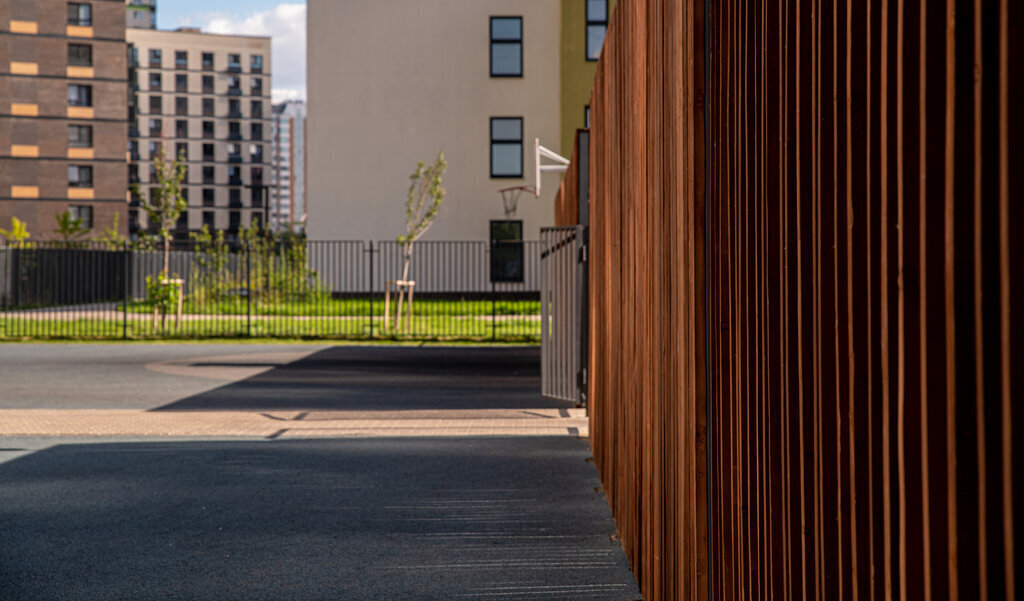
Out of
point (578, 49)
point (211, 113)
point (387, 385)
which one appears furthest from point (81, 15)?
point (387, 385)

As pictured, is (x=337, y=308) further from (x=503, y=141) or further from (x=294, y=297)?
(x=503, y=141)

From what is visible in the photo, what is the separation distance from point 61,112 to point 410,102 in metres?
44.0

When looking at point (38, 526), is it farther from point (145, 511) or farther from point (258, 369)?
point (258, 369)

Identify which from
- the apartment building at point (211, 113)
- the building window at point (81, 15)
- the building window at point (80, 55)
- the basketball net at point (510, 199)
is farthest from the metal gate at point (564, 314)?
the apartment building at point (211, 113)

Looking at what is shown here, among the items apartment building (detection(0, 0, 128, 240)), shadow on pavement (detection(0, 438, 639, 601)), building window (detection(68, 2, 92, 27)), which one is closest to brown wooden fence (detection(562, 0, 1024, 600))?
shadow on pavement (detection(0, 438, 639, 601))

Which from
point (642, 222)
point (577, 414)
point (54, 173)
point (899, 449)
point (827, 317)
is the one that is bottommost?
point (577, 414)

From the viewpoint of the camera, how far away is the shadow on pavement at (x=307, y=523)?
4.65 meters

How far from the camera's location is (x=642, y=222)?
433cm

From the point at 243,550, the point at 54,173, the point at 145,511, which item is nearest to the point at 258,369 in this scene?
the point at 145,511

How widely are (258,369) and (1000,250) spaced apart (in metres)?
15.5

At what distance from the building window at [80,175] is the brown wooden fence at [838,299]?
76097 mm

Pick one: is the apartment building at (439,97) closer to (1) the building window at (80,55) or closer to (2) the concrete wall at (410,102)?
(2) the concrete wall at (410,102)

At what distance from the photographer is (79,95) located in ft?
235

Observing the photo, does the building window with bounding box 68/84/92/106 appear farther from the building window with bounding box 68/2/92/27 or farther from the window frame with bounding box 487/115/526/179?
the window frame with bounding box 487/115/526/179
